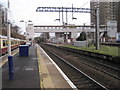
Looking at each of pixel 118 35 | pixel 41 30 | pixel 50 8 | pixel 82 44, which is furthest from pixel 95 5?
pixel 41 30

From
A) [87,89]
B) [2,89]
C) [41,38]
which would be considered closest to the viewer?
[2,89]

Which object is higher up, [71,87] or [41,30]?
[41,30]

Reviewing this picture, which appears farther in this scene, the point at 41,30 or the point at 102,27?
the point at 102,27

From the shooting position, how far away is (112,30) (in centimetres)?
3747

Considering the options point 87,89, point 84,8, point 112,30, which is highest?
point 84,8

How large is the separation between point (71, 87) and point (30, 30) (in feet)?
170

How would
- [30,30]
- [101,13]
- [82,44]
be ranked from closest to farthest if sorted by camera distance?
[82,44] → [30,30] → [101,13]

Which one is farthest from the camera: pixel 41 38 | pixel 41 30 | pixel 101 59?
pixel 41 38

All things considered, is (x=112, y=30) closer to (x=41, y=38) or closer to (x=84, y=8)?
(x=84, y=8)

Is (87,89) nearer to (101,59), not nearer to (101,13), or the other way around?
(101,59)

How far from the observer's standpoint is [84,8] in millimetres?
36625

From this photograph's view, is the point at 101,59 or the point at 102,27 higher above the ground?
the point at 102,27

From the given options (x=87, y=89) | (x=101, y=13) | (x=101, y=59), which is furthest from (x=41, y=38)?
(x=87, y=89)

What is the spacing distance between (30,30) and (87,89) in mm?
51408
